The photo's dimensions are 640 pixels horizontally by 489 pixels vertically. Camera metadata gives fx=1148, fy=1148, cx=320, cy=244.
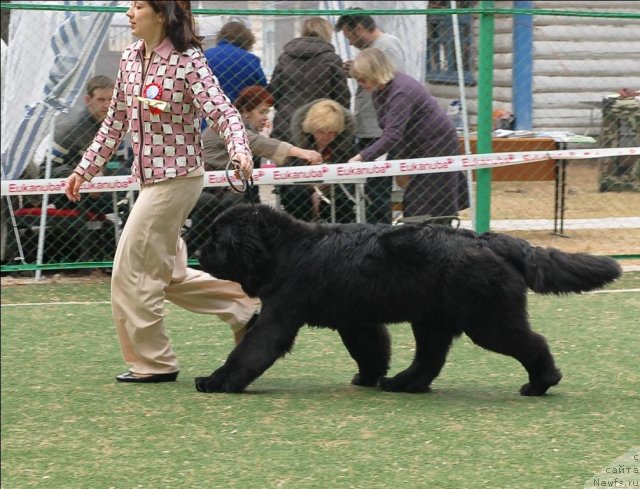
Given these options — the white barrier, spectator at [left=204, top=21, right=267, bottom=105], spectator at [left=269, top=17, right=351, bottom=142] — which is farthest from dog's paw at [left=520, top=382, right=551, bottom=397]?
spectator at [left=204, top=21, right=267, bottom=105]

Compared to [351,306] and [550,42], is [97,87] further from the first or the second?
[550,42]

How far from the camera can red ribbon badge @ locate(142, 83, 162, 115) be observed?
5223 mm

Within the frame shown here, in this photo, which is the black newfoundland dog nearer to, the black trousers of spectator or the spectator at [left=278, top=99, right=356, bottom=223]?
the spectator at [left=278, top=99, right=356, bottom=223]

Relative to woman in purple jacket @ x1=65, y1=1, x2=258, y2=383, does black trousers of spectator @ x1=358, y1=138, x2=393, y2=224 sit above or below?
below

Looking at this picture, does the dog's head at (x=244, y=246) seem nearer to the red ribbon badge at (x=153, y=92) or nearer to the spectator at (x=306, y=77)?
the red ribbon badge at (x=153, y=92)

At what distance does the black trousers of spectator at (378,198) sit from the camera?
29.1ft

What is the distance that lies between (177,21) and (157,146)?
0.58 m

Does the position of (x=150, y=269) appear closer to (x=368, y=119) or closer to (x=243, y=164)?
(x=243, y=164)

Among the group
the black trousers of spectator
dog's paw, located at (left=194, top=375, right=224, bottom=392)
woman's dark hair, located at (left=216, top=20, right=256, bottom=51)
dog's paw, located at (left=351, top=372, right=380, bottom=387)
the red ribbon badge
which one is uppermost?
woman's dark hair, located at (left=216, top=20, right=256, bottom=51)

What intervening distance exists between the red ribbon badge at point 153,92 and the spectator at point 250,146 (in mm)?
2971

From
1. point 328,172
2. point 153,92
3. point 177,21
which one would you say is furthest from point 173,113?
point 328,172

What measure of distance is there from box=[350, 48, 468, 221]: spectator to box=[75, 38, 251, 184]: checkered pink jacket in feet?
11.5

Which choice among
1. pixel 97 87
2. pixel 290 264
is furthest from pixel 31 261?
pixel 290 264

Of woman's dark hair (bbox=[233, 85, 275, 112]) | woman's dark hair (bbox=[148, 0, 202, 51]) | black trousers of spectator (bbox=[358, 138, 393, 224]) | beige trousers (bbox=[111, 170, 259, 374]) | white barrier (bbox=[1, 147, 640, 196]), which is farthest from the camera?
black trousers of spectator (bbox=[358, 138, 393, 224])
